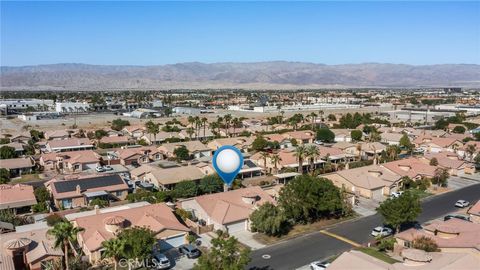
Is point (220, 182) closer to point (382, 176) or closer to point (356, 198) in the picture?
point (356, 198)

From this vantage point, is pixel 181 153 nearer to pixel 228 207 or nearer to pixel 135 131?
pixel 135 131

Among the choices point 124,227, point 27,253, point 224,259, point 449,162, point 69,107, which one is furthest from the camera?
point 69,107

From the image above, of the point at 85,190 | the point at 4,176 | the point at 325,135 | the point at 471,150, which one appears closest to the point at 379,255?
the point at 85,190

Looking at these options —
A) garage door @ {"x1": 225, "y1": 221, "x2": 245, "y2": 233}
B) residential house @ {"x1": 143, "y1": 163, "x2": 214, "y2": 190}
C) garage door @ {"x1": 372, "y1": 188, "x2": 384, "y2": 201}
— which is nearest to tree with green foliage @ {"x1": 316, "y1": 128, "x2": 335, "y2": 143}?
garage door @ {"x1": 372, "y1": 188, "x2": 384, "y2": 201}

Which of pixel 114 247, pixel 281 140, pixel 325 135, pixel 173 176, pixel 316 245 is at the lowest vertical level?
pixel 316 245

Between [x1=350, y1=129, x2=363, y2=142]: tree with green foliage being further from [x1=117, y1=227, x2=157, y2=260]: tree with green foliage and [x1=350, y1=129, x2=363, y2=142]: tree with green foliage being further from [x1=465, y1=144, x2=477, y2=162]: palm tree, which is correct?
[x1=117, y1=227, x2=157, y2=260]: tree with green foliage

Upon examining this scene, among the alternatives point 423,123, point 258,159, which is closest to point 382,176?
point 258,159
